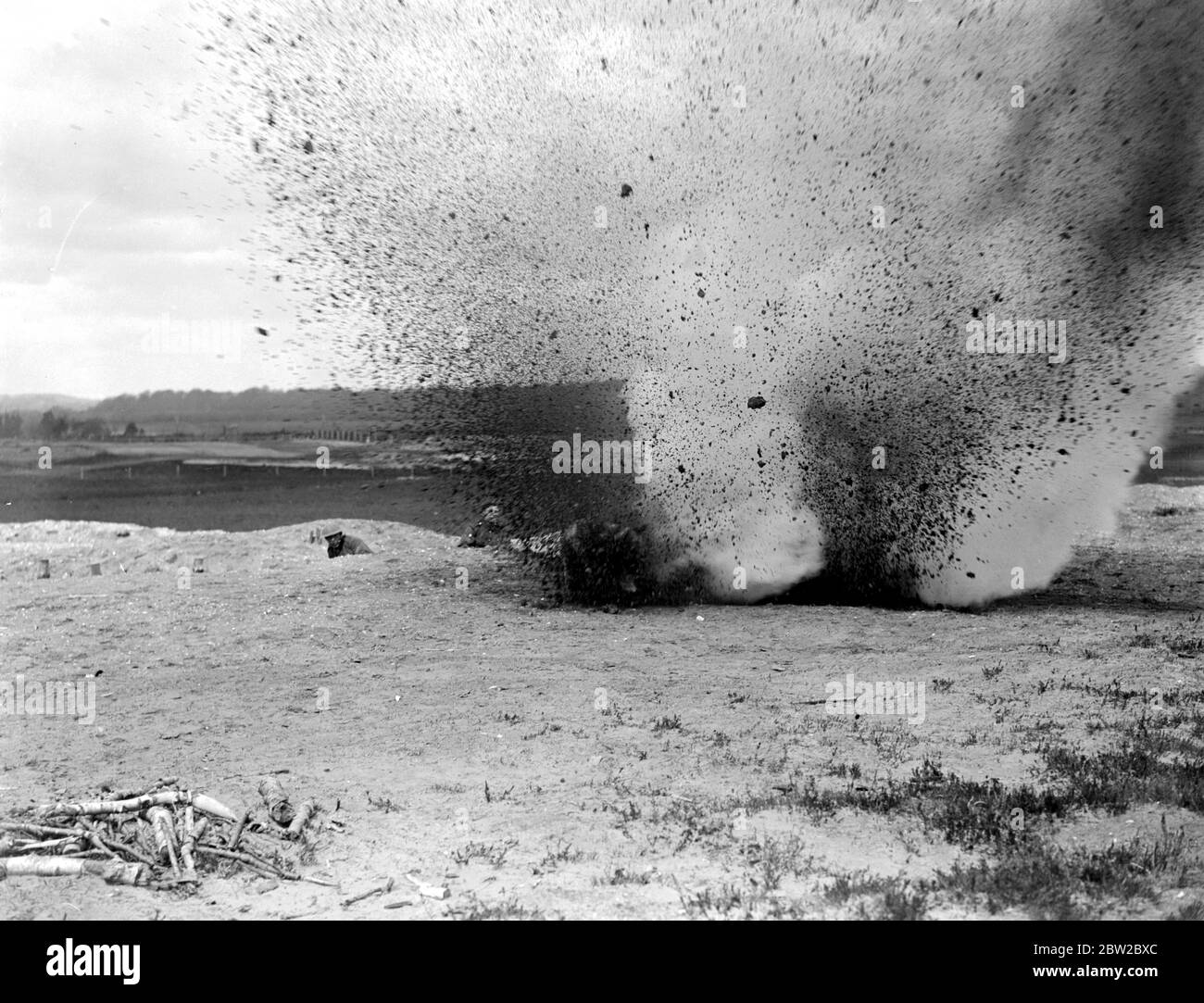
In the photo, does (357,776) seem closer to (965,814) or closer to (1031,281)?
(965,814)

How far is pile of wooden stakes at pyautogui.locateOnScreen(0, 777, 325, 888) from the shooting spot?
604 centimetres

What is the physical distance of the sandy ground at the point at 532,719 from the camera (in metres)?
6.07

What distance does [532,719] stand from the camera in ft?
29.7

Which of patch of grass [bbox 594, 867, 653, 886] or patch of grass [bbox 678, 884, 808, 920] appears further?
patch of grass [bbox 594, 867, 653, 886]

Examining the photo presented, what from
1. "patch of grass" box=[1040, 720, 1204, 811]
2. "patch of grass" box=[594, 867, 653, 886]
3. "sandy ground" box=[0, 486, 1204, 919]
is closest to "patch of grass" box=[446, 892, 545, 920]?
"sandy ground" box=[0, 486, 1204, 919]

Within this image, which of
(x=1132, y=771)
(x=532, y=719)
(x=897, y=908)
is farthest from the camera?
(x=532, y=719)

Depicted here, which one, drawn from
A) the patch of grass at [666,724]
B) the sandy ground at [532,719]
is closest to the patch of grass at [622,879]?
the sandy ground at [532,719]

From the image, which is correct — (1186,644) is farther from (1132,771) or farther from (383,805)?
(383,805)

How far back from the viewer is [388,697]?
9.76 metres

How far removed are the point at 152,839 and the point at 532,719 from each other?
11.0 feet

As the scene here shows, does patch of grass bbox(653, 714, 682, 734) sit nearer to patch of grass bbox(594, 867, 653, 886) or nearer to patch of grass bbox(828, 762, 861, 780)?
patch of grass bbox(828, 762, 861, 780)

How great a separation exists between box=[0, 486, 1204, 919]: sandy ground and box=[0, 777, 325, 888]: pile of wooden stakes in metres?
0.12

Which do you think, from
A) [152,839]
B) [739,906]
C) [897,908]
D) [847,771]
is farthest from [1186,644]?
[152,839]

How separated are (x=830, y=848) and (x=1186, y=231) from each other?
998cm
